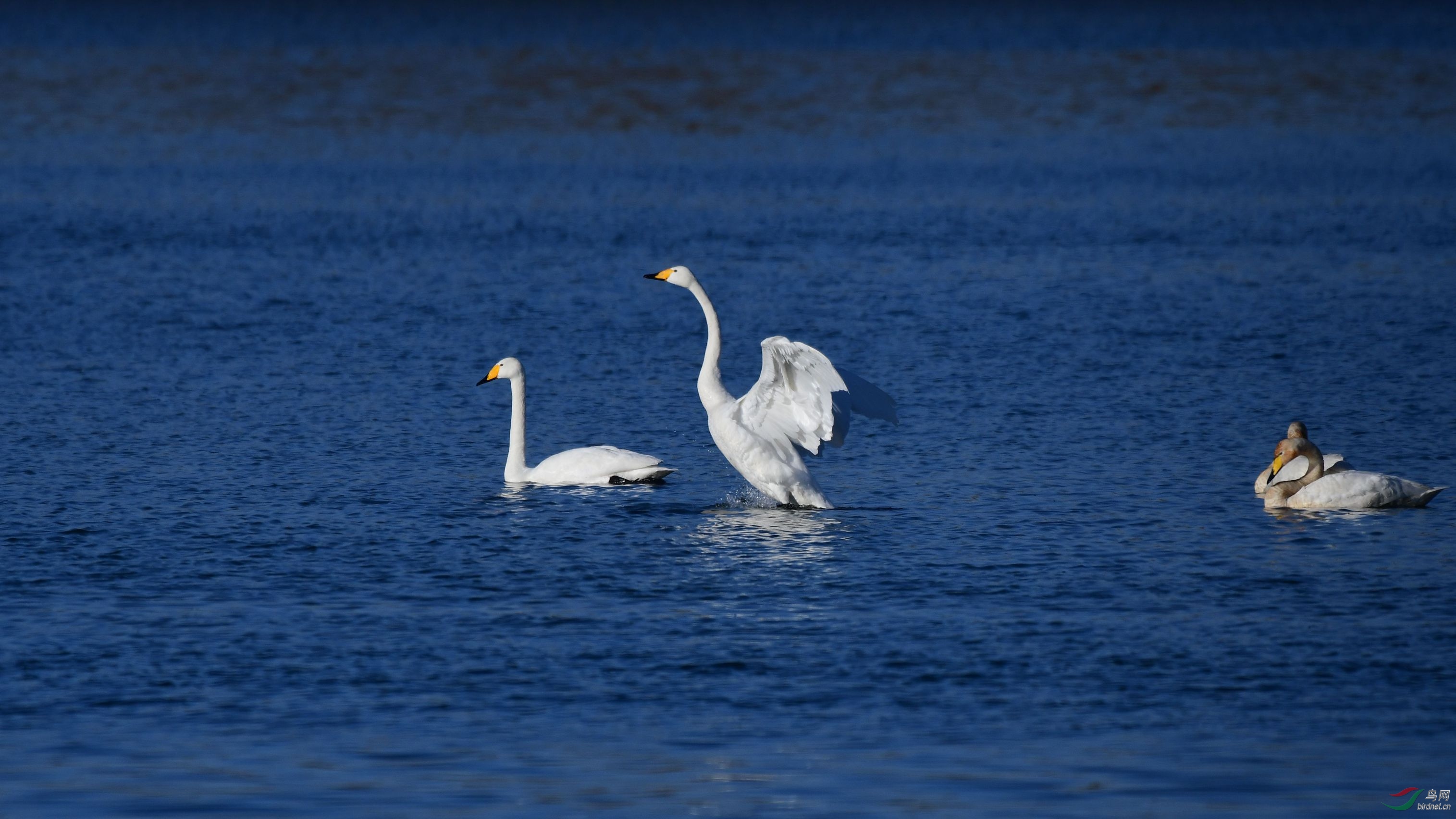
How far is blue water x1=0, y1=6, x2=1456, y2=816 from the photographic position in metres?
9.30

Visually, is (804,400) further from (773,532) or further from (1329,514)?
(1329,514)

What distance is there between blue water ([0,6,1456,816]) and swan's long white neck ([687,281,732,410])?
2.69ft

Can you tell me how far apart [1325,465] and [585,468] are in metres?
5.63

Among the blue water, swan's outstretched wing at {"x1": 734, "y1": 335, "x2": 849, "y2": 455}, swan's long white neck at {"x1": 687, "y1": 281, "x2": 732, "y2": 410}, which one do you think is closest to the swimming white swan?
the blue water

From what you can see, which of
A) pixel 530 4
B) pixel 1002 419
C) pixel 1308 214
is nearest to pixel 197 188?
pixel 1308 214

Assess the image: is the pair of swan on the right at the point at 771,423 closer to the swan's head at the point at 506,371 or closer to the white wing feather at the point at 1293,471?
the swan's head at the point at 506,371

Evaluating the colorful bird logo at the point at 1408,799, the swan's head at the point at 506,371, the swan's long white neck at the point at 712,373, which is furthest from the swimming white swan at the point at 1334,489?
the swan's head at the point at 506,371

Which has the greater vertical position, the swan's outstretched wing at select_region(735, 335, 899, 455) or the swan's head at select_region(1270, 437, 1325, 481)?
the swan's outstretched wing at select_region(735, 335, 899, 455)

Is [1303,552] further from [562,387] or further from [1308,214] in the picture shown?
[1308,214]

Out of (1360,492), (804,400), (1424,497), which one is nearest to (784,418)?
(804,400)

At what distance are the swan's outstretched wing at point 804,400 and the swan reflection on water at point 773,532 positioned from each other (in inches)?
22.2

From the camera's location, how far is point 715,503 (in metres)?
15.5

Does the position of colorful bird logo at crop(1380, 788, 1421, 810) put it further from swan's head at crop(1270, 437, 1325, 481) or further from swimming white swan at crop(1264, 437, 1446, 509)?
swan's head at crop(1270, 437, 1325, 481)

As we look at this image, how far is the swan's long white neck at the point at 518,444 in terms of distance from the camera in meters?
16.0
